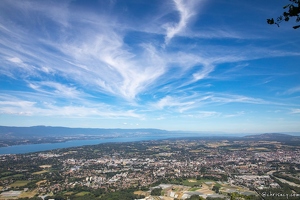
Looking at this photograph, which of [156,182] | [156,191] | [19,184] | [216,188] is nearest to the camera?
[156,191]

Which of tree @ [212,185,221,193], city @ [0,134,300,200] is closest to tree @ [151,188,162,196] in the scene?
city @ [0,134,300,200]

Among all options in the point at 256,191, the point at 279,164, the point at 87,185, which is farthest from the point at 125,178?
the point at 279,164

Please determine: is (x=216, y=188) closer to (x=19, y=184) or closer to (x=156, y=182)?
(x=156, y=182)

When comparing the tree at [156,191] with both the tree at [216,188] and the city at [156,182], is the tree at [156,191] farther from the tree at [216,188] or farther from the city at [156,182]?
the tree at [216,188]

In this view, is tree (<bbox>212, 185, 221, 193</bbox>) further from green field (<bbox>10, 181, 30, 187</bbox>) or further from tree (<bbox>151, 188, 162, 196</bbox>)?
green field (<bbox>10, 181, 30, 187</bbox>)

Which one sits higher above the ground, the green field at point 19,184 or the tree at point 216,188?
the tree at point 216,188

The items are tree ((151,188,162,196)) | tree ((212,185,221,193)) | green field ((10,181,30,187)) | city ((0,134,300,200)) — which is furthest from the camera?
green field ((10,181,30,187))

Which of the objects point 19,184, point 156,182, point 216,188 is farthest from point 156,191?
point 19,184

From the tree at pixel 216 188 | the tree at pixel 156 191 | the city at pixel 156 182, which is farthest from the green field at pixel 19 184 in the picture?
the tree at pixel 216 188

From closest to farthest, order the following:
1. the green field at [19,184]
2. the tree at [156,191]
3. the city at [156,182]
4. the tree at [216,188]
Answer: the tree at [156,191], the city at [156,182], the tree at [216,188], the green field at [19,184]

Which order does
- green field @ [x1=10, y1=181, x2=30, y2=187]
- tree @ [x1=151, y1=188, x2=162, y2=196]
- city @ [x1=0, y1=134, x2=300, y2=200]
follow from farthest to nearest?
1. green field @ [x1=10, y1=181, x2=30, y2=187]
2. city @ [x1=0, y1=134, x2=300, y2=200]
3. tree @ [x1=151, y1=188, x2=162, y2=196]

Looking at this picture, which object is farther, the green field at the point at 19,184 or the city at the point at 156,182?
the green field at the point at 19,184
